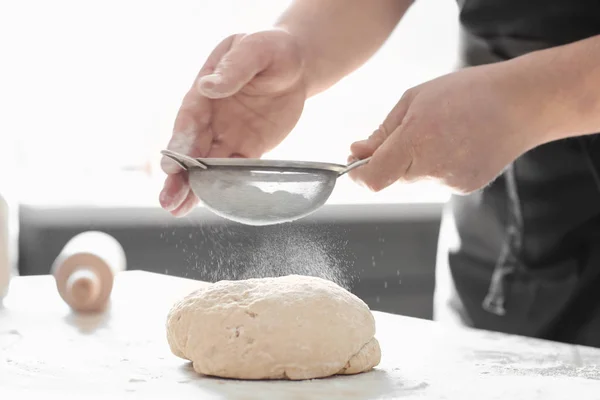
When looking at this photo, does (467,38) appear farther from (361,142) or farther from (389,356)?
(389,356)

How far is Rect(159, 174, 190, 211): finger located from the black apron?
0.57m

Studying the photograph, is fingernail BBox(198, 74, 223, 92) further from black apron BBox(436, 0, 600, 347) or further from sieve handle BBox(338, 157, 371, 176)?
black apron BBox(436, 0, 600, 347)

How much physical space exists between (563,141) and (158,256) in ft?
5.41

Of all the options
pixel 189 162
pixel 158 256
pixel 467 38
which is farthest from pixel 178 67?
pixel 189 162

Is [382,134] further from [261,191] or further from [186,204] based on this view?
[186,204]

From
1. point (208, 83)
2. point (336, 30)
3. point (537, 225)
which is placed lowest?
point (537, 225)

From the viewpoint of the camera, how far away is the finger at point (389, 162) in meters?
1.03

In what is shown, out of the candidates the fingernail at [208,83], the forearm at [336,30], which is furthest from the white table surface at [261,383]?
the forearm at [336,30]

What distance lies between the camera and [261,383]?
2.93ft

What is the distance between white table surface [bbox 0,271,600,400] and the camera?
0.84 meters

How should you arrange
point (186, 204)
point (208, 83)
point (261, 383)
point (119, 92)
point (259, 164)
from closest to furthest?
point (261, 383), point (259, 164), point (208, 83), point (186, 204), point (119, 92)

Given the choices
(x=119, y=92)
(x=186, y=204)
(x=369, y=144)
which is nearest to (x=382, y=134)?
(x=369, y=144)

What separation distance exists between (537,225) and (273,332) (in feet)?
2.25

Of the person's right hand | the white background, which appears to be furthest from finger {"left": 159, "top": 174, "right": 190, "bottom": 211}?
the white background
